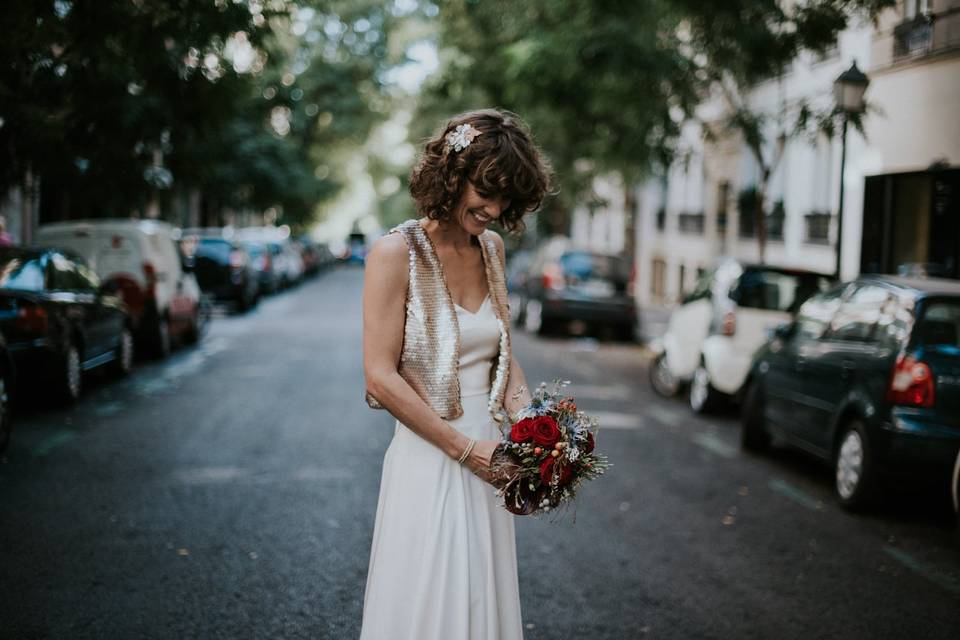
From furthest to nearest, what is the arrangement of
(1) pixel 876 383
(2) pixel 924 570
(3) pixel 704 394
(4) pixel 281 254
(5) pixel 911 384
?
(4) pixel 281 254
(3) pixel 704 394
(1) pixel 876 383
(5) pixel 911 384
(2) pixel 924 570

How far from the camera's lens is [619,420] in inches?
467

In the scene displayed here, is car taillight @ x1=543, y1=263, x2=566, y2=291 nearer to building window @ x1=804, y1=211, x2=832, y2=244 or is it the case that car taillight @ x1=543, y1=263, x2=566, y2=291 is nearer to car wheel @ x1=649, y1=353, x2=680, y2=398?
building window @ x1=804, y1=211, x2=832, y2=244

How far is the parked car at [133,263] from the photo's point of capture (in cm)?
1577

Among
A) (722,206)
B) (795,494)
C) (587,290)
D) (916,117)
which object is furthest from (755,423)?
(722,206)

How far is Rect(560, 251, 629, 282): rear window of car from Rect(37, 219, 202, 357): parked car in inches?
303

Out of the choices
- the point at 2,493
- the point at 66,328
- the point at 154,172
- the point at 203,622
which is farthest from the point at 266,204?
the point at 203,622

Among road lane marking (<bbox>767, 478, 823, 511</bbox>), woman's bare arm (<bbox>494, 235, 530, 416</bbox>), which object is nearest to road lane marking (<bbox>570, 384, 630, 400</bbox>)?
road lane marking (<bbox>767, 478, 823, 511</bbox>)

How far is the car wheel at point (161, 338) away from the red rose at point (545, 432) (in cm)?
1389

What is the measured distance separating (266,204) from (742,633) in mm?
40154

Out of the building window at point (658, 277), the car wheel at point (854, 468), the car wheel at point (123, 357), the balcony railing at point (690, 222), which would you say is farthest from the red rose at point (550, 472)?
the building window at point (658, 277)

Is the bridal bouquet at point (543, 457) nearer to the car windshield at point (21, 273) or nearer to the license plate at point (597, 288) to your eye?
the car windshield at point (21, 273)

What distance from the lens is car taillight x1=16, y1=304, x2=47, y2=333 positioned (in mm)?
10656

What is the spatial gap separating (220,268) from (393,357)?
23.6 meters

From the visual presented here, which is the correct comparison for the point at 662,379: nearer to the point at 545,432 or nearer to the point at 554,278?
the point at 554,278
